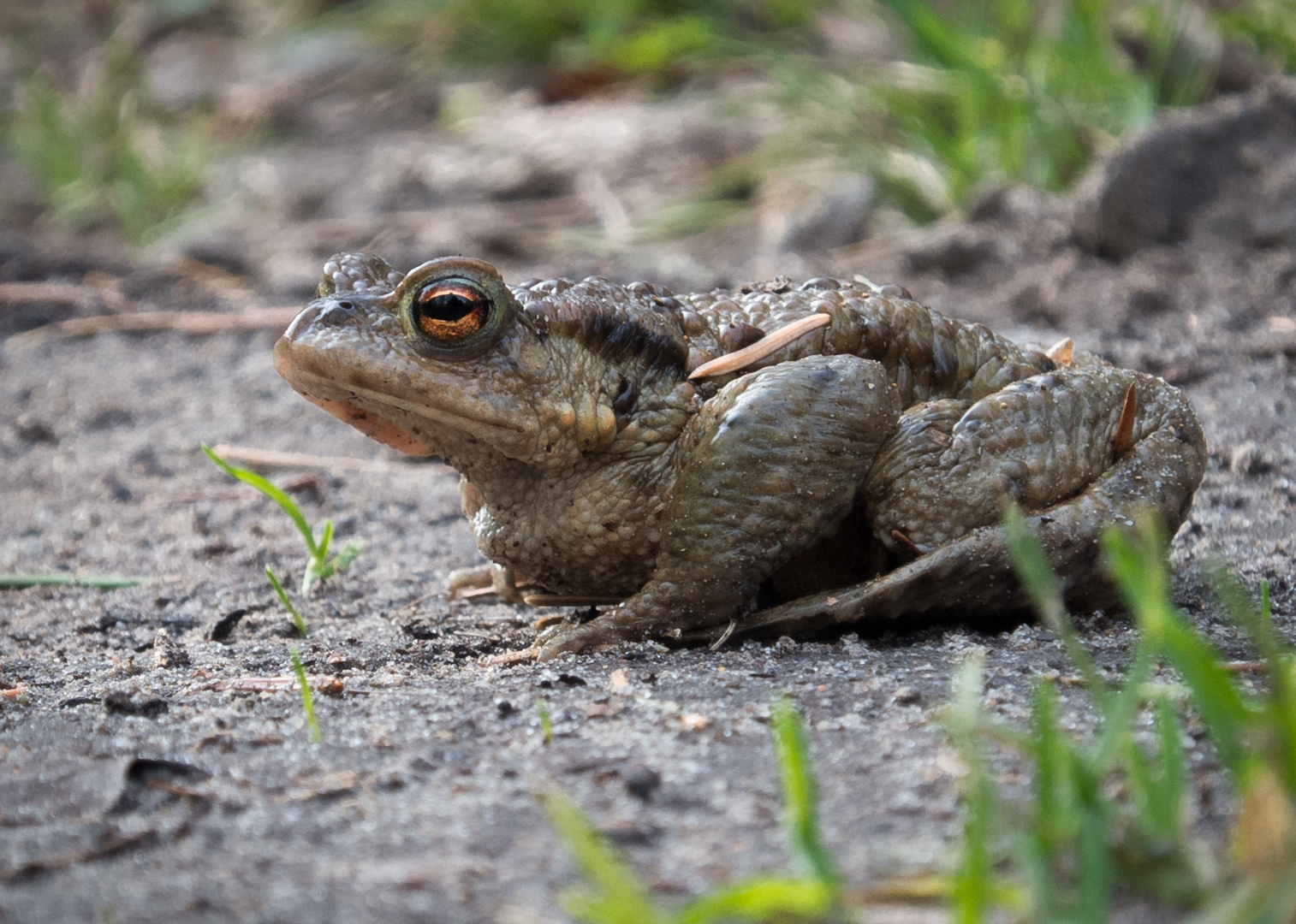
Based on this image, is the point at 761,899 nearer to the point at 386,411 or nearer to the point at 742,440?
the point at 742,440

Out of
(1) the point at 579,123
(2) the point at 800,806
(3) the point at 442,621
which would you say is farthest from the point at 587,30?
(2) the point at 800,806

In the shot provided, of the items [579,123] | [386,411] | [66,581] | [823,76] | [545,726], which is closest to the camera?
[545,726]

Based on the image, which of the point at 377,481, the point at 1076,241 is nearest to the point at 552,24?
the point at 1076,241

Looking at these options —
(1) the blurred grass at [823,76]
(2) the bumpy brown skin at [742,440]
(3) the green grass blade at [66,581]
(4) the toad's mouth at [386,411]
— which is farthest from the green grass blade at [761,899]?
(1) the blurred grass at [823,76]

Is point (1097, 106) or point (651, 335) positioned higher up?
point (1097, 106)

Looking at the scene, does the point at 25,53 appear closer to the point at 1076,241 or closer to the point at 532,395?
the point at 1076,241

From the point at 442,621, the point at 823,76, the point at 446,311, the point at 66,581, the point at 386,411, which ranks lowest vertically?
the point at 442,621

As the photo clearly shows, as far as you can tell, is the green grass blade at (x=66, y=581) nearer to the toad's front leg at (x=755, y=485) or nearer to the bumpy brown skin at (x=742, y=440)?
the bumpy brown skin at (x=742, y=440)
